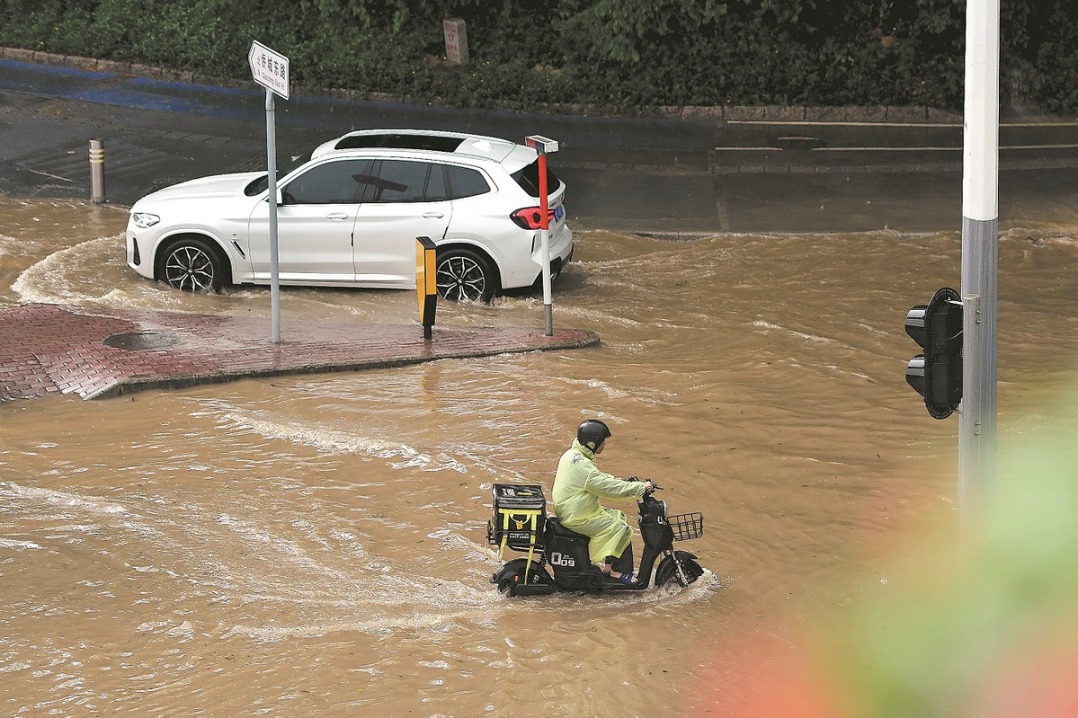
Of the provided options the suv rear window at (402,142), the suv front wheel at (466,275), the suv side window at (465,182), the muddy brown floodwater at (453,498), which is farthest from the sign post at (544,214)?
the suv rear window at (402,142)

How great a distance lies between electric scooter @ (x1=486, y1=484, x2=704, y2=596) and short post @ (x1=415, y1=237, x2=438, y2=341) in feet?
16.9

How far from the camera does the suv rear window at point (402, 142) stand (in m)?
15.0

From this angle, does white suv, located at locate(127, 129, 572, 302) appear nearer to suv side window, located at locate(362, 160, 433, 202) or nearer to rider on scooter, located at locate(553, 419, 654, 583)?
suv side window, located at locate(362, 160, 433, 202)

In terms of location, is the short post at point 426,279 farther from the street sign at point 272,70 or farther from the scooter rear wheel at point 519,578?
the scooter rear wheel at point 519,578

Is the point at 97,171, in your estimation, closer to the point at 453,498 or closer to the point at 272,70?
the point at 272,70

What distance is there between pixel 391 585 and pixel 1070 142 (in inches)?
730

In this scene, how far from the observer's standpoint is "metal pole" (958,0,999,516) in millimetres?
6570

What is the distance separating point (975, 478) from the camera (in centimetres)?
687

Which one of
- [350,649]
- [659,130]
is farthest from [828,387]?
[659,130]

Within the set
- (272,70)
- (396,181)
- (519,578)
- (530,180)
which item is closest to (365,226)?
(396,181)

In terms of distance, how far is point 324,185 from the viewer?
14.7 metres

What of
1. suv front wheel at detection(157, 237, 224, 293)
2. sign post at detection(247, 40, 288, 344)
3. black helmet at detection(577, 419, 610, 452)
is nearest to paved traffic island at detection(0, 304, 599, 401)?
sign post at detection(247, 40, 288, 344)

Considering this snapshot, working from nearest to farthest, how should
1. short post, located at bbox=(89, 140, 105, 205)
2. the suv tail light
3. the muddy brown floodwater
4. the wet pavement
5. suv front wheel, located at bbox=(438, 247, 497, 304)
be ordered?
the muddy brown floodwater < the wet pavement < the suv tail light < suv front wheel, located at bbox=(438, 247, 497, 304) < short post, located at bbox=(89, 140, 105, 205)

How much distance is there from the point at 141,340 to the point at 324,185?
2.84m
